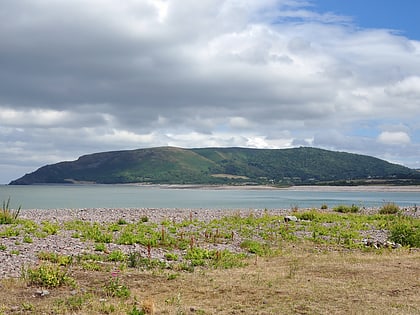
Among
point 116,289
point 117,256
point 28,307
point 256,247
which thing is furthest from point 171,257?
point 28,307

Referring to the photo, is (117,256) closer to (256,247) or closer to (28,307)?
(28,307)

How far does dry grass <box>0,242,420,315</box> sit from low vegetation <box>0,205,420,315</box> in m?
0.02

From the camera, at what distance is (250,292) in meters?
11.4

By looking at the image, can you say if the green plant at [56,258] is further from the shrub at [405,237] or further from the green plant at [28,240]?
the shrub at [405,237]

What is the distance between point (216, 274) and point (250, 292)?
2.63m

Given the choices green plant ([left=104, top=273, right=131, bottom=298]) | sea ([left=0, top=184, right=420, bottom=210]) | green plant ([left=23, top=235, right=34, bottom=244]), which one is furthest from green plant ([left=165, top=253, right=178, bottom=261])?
sea ([left=0, top=184, right=420, bottom=210])

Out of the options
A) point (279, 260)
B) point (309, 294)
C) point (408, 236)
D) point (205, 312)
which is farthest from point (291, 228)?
point (205, 312)

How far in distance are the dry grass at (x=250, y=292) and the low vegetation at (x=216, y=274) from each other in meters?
0.02

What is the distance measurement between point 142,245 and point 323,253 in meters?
6.77

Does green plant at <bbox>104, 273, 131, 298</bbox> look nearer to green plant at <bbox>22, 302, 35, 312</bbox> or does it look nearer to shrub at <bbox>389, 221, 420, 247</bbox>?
green plant at <bbox>22, 302, 35, 312</bbox>

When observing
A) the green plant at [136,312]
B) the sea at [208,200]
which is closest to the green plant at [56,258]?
the green plant at [136,312]

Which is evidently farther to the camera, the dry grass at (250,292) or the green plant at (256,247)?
the green plant at (256,247)

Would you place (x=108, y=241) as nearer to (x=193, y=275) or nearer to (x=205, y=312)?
(x=193, y=275)

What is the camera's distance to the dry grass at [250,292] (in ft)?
32.2
